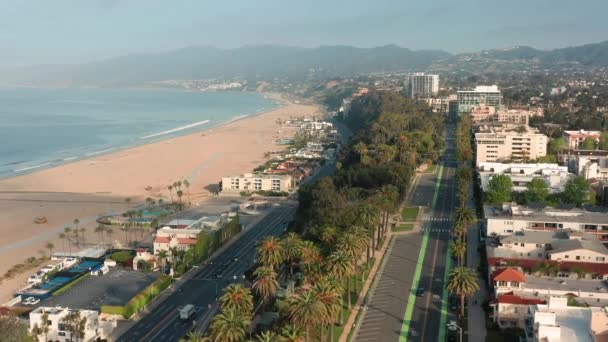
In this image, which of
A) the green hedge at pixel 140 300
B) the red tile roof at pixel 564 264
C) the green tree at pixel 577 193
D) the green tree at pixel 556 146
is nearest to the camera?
the green hedge at pixel 140 300

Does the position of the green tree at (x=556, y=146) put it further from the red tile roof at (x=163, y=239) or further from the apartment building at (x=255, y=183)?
the red tile roof at (x=163, y=239)

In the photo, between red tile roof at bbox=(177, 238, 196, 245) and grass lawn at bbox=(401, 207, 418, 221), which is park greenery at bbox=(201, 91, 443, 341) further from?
red tile roof at bbox=(177, 238, 196, 245)

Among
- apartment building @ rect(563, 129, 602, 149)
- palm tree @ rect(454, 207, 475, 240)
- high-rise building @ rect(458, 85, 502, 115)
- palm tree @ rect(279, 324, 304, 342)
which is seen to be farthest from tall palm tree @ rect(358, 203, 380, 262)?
high-rise building @ rect(458, 85, 502, 115)

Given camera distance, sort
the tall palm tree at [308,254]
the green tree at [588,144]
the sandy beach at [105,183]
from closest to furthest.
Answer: the tall palm tree at [308,254] < the sandy beach at [105,183] < the green tree at [588,144]

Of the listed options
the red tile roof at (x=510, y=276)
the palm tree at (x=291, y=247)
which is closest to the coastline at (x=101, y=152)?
the palm tree at (x=291, y=247)

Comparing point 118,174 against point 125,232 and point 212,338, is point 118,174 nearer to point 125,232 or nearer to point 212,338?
point 125,232

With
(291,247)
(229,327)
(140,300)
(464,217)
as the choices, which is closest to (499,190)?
(464,217)
